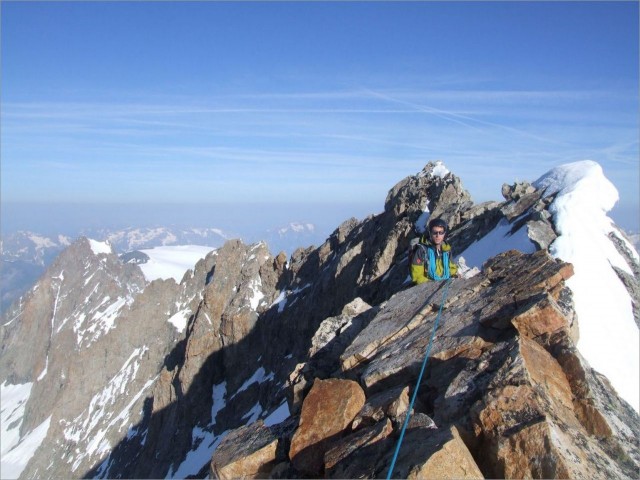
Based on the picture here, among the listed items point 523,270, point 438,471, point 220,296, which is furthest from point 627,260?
point 220,296

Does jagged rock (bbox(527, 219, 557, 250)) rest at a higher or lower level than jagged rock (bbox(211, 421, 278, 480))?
higher

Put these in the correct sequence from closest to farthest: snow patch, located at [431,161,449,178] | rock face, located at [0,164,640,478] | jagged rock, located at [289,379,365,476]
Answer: rock face, located at [0,164,640,478] < jagged rock, located at [289,379,365,476] < snow patch, located at [431,161,449,178]

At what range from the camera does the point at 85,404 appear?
410 ft

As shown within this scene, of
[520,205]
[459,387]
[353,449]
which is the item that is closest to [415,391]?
[459,387]

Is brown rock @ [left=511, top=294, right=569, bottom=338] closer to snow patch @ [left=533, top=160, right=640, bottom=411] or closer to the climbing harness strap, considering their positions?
the climbing harness strap

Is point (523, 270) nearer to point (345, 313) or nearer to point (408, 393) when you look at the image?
point (408, 393)

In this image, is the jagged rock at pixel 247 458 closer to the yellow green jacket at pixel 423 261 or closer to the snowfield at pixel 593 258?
the yellow green jacket at pixel 423 261

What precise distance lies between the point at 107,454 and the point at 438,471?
108 metres

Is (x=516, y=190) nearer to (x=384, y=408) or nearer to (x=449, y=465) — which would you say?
(x=384, y=408)

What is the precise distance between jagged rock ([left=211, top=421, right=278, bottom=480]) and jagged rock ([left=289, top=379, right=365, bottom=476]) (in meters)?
0.74

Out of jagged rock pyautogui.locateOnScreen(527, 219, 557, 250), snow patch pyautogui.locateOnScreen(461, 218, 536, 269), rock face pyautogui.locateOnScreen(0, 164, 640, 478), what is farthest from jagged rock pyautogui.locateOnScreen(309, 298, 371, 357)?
jagged rock pyautogui.locateOnScreen(527, 219, 557, 250)

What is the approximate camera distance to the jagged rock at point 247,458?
9.11m

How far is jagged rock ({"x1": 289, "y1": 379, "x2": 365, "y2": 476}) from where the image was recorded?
870 centimetres

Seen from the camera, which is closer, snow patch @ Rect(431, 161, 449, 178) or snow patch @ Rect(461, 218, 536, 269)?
snow patch @ Rect(461, 218, 536, 269)
